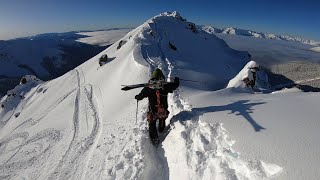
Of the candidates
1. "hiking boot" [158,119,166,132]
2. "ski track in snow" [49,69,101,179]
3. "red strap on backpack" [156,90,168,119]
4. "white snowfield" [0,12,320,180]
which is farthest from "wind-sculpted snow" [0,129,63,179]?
"red strap on backpack" [156,90,168,119]

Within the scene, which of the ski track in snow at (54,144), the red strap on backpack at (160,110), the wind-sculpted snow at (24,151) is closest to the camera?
the red strap on backpack at (160,110)

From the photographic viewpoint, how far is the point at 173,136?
13555mm

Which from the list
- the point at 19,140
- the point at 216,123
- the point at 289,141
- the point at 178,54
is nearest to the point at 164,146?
the point at 216,123

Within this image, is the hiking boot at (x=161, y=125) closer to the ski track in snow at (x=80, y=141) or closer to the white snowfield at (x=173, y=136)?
the white snowfield at (x=173, y=136)

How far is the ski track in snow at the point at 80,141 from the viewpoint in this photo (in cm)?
1571

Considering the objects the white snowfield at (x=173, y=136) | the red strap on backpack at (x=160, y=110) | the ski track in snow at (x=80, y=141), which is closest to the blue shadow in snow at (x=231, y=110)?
the white snowfield at (x=173, y=136)

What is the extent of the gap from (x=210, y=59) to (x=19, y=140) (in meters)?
30.5

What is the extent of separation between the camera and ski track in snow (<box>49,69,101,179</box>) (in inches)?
619

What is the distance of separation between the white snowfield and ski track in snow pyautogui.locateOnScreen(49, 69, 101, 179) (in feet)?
0.26

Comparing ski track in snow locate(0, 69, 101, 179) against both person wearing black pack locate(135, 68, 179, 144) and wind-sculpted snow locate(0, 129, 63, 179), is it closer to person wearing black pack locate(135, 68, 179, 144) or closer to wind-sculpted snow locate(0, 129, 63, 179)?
wind-sculpted snow locate(0, 129, 63, 179)

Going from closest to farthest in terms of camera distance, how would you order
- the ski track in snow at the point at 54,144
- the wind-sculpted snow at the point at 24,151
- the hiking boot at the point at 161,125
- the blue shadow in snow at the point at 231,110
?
the blue shadow in snow at the point at 231,110 < the hiking boot at the point at 161,125 < the ski track in snow at the point at 54,144 < the wind-sculpted snow at the point at 24,151

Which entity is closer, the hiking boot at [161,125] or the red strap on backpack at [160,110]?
the red strap on backpack at [160,110]

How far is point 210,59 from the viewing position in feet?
161

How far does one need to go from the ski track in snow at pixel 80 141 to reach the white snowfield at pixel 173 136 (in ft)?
0.26
